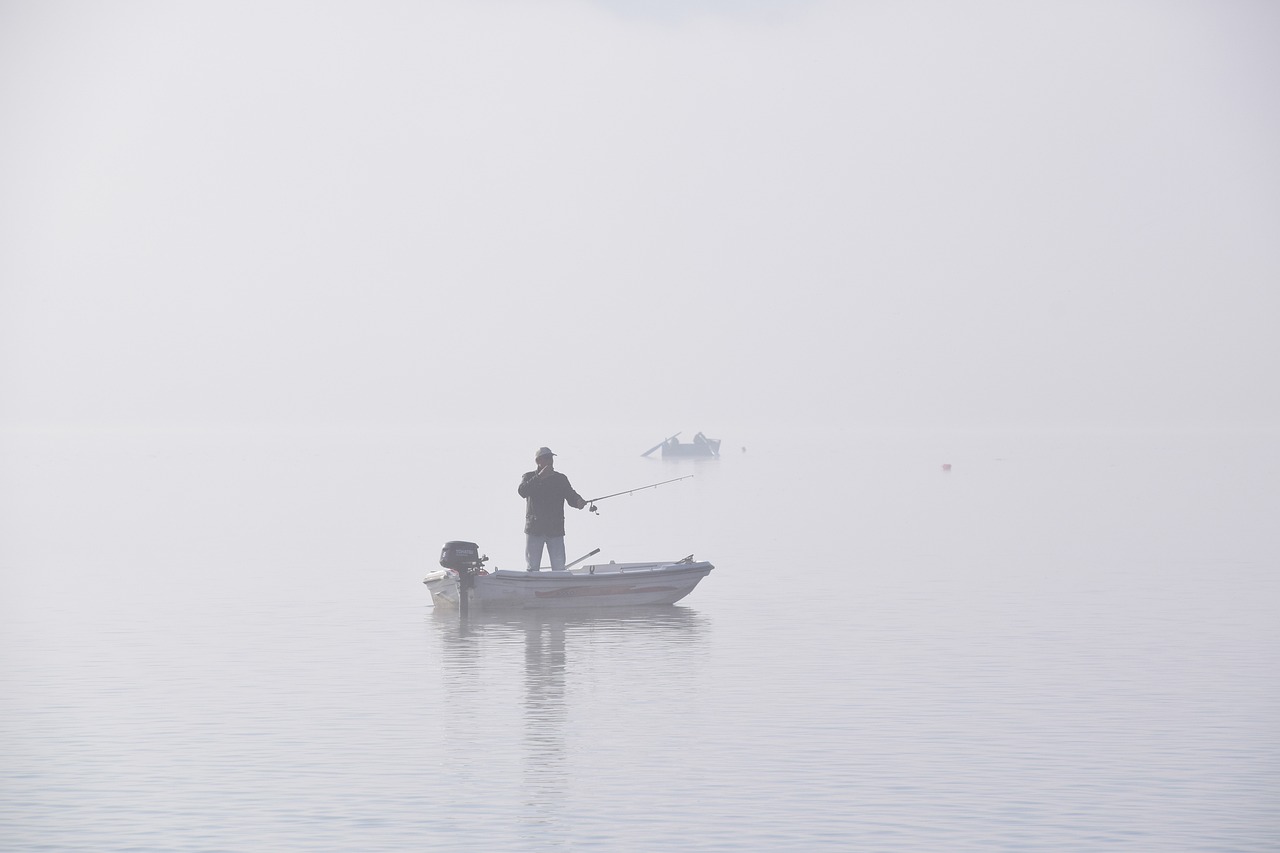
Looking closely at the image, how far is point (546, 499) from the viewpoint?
3078 cm

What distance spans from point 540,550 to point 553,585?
2.76 feet

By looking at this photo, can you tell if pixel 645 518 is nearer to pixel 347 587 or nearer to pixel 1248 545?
pixel 1248 545

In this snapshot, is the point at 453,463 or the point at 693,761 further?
the point at 453,463

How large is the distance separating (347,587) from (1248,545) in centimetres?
2795

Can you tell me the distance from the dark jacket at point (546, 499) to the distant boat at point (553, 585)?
3.03ft

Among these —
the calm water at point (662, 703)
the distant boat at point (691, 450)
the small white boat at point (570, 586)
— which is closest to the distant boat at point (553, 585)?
the small white boat at point (570, 586)

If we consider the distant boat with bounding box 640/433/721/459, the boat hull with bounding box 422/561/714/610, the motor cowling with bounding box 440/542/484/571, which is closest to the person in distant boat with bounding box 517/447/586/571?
the boat hull with bounding box 422/561/714/610

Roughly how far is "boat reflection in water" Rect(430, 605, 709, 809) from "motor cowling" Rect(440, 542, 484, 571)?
40.4 inches

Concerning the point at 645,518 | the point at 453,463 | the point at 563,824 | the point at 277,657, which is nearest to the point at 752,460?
the point at 453,463

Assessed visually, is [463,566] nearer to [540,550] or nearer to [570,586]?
[540,550]

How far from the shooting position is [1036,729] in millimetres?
19656

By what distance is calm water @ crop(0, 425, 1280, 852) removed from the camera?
15430 mm

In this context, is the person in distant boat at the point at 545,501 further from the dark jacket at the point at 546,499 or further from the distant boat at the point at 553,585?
the distant boat at the point at 553,585

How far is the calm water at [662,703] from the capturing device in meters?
15.4
